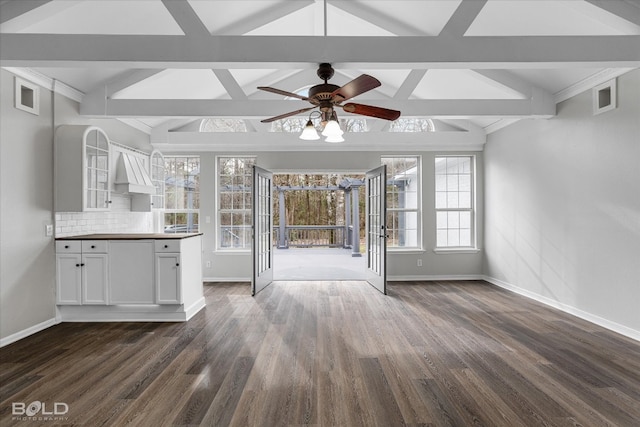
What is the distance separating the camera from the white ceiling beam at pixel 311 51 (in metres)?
2.79

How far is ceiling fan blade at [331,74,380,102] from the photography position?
8.04 ft

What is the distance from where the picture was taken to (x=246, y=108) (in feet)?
14.2

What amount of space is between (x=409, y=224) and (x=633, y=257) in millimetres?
3397

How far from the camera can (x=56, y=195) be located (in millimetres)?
3951

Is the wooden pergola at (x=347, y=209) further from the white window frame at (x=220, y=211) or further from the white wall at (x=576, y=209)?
the white wall at (x=576, y=209)

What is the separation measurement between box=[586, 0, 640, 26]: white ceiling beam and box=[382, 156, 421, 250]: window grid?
3648mm

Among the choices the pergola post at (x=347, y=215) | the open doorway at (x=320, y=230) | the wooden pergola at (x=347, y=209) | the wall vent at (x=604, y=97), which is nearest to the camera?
the wall vent at (x=604, y=97)

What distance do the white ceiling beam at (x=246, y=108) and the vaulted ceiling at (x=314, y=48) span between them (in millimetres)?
13

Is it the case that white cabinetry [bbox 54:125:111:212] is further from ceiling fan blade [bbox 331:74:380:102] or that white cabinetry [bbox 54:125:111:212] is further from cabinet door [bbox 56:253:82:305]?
ceiling fan blade [bbox 331:74:380:102]

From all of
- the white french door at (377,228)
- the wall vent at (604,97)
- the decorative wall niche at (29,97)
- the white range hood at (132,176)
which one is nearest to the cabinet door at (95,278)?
the white range hood at (132,176)

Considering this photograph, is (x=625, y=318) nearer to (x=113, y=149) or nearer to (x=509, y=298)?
(x=509, y=298)

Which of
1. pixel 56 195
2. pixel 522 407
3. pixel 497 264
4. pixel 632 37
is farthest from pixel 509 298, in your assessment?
pixel 56 195

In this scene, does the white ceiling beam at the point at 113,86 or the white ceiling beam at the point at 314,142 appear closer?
the white ceiling beam at the point at 113,86

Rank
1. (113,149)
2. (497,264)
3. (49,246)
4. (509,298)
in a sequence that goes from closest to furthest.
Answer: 1. (49,246)
2. (113,149)
3. (509,298)
4. (497,264)
